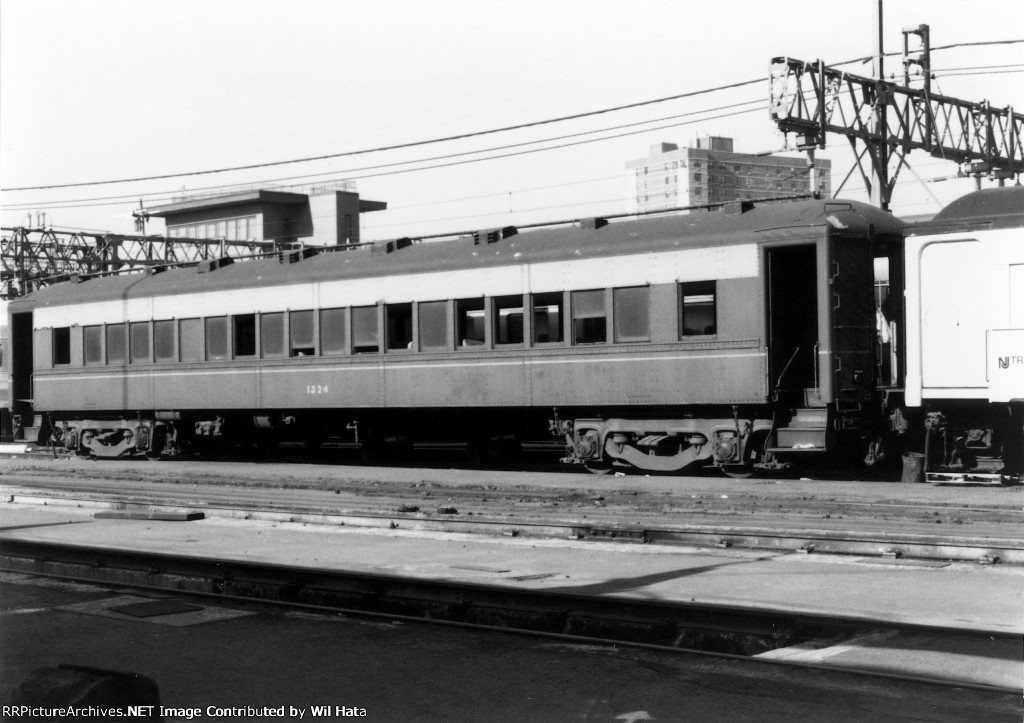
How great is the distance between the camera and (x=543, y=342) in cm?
1877

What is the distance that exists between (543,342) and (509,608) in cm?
1083

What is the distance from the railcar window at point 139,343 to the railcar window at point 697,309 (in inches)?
469

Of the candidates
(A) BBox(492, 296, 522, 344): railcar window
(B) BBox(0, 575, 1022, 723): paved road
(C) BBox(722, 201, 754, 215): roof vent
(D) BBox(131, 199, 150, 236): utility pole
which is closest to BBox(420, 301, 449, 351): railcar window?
(A) BBox(492, 296, 522, 344): railcar window

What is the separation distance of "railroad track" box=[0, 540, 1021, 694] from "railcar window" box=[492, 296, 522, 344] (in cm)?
917

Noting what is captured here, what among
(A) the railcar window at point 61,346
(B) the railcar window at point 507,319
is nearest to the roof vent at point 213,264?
(A) the railcar window at point 61,346

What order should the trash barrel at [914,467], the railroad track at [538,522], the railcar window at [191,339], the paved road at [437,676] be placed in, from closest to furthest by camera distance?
the paved road at [437,676] < the railroad track at [538,522] < the trash barrel at [914,467] < the railcar window at [191,339]

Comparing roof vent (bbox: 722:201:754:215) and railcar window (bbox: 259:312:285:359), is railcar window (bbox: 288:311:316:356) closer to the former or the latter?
railcar window (bbox: 259:312:285:359)

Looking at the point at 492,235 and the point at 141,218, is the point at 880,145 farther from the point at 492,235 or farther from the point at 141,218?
the point at 141,218

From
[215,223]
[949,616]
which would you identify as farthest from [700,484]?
[215,223]

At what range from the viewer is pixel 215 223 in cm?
8975

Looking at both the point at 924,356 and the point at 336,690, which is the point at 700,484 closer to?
the point at 924,356

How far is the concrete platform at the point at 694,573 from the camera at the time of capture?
22.0 ft

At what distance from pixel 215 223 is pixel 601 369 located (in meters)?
76.1

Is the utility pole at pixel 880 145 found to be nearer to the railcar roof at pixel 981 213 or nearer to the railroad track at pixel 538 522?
the railcar roof at pixel 981 213
